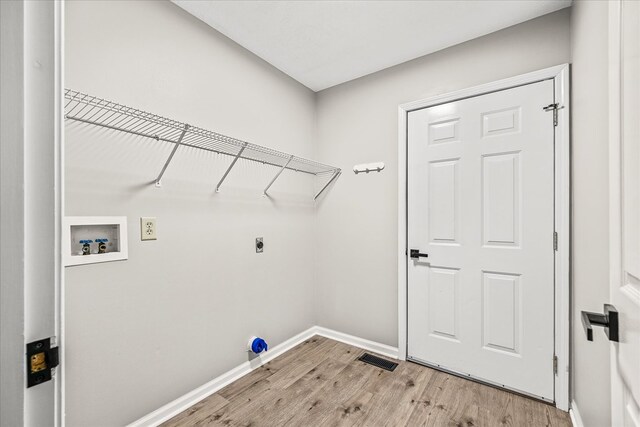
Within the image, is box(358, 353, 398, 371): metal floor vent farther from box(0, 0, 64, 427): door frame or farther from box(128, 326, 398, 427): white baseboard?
box(0, 0, 64, 427): door frame

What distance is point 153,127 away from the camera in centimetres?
155

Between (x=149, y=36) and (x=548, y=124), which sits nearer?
(x=149, y=36)

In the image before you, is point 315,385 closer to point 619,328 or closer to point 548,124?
point 619,328

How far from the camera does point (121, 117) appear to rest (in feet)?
4.74

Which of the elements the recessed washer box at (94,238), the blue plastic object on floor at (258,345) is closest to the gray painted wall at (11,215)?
the recessed washer box at (94,238)

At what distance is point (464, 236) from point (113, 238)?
2194mm

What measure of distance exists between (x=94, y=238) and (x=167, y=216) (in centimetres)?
36


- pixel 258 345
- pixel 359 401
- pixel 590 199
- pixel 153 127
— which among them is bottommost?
pixel 359 401

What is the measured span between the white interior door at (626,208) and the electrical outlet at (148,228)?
6.12 feet

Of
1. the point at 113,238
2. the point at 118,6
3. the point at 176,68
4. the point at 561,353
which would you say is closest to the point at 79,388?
the point at 113,238

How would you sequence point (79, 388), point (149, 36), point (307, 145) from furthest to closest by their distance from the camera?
1. point (307, 145)
2. point (149, 36)
3. point (79, 388)

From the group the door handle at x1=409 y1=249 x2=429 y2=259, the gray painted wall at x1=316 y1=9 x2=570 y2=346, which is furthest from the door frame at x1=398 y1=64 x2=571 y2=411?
the door handle at x1=409 y1=249 x2=429 y2=259

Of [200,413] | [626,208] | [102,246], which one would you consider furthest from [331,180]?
[626,208]

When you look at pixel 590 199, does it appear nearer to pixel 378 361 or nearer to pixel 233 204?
pixel 378 361
